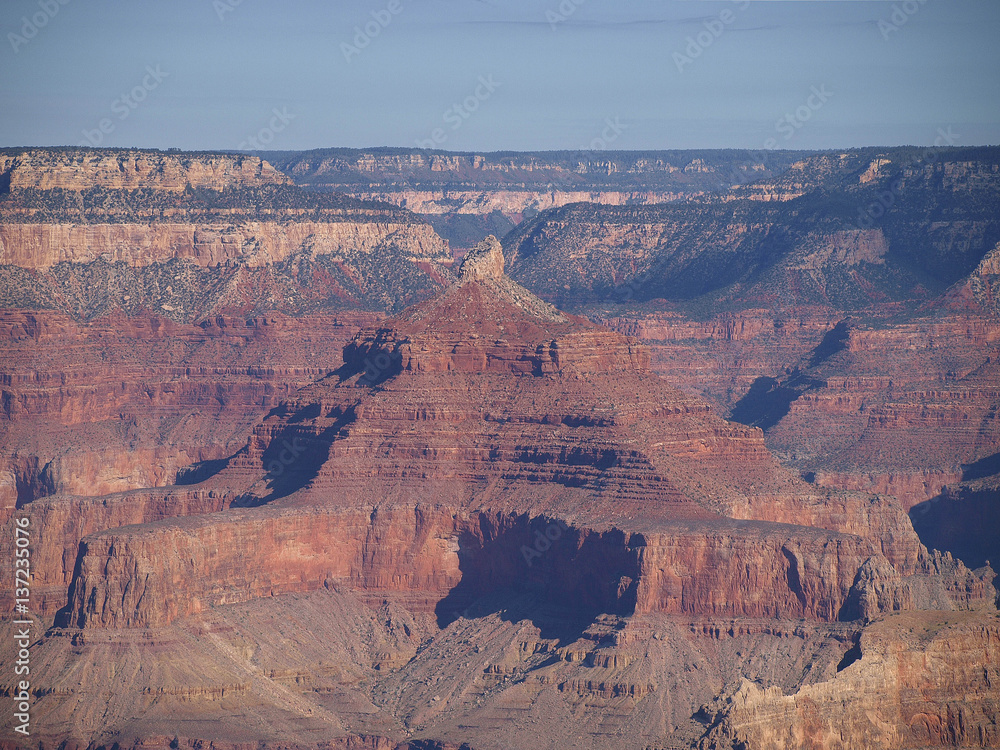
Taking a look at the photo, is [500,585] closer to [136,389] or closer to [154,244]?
[136,389]

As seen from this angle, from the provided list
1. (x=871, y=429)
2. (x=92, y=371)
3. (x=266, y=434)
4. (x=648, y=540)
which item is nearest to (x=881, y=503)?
(x=648, y=540)

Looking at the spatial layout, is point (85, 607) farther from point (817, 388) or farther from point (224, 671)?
point (817, 388)

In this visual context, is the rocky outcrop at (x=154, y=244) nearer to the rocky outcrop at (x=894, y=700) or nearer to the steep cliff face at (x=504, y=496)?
the steep cliff face at (x=504, y=496)

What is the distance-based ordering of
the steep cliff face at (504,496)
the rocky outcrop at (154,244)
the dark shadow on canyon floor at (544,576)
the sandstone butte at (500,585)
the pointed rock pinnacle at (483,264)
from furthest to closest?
1. the rocky outcrop at (154,244)
2. the pointed rock pinnacle at (483,264)
3. the dark shadow on canyon floor at (544,576)
4. the steep cliff face at (504,496)
5. the sandstone butte at (500,585)

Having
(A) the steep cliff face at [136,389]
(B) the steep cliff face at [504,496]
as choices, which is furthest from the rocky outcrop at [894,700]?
(A) the steep cliff face at [136,389]

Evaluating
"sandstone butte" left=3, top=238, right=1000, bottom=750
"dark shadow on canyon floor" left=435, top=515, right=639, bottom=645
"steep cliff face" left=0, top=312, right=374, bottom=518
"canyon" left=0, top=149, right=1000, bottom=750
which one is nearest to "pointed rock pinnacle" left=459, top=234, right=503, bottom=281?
"canyon" left=0, top=149, right=1000, bottom=750

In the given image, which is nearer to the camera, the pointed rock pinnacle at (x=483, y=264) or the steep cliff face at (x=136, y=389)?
the pointed rock pinnacle at (x=483, y=264)

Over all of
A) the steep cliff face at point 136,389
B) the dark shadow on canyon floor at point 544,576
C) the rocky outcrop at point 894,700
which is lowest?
the rocky outcrop at point 894,700

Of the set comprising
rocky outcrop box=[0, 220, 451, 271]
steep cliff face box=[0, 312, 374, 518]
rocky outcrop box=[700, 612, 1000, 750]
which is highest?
rocky outcrop box=[0, 220, 451, 271]

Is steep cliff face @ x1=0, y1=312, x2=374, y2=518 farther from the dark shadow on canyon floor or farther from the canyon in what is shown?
the dark shadow on canyon floor
